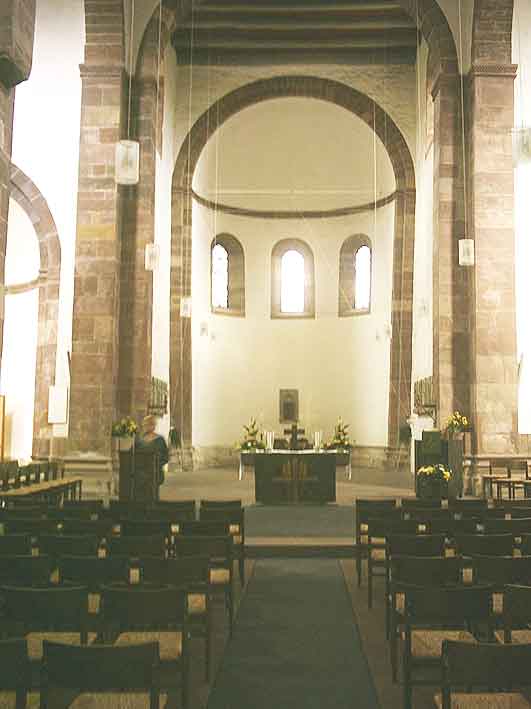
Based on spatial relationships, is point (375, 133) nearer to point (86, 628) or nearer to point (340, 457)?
point (340, 457)

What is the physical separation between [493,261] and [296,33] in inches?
414

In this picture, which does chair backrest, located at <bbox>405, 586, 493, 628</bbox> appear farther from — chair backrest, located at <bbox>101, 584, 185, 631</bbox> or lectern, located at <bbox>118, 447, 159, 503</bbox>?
lectern, located at <bbox>118, 447, 159, 503</bbox>

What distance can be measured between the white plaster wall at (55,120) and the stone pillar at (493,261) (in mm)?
8696

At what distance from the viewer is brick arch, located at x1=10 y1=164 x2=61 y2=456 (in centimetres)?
1795

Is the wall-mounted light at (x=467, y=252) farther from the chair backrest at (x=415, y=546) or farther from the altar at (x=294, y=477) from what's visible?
the chair backrest at (x=415, y=546)

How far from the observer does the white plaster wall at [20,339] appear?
2020cm

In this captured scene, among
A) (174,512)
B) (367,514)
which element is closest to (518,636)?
(367,514)

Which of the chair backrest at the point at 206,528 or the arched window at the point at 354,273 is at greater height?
the arched window at the point at 354,273

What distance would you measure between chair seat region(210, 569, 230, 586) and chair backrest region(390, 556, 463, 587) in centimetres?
159

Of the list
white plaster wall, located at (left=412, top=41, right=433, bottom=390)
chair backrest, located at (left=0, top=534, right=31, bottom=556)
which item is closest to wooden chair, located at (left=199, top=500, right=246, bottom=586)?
chair backrest, located at (left=0, top=534, right=31, bottom=556)

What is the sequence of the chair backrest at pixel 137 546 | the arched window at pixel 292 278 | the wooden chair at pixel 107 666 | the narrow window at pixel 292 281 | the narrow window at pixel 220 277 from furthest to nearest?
1. the narrow window at pixel 292 281
2. the arched window at pixel 292 278
3. the narrow window at pixel 220 277
4. the chair backrest at pixel 137 546
5. the wooden chair at pixel 107 666

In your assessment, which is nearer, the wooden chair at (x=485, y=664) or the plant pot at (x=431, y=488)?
the wooden chair at (x=485, y=664)

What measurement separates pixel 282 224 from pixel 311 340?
392 centimetres

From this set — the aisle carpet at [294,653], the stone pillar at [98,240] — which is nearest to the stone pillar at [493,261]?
the stone pillar at [98,240]
